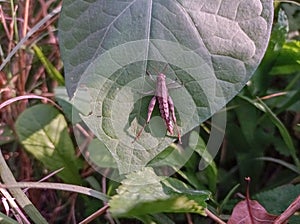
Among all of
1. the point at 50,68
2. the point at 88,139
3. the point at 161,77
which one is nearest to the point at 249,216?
the point at 161,77

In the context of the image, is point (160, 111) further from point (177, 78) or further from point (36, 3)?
point (36, 3)

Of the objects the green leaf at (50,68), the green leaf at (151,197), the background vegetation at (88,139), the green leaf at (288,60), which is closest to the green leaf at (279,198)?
the background vegetation at (88,139)

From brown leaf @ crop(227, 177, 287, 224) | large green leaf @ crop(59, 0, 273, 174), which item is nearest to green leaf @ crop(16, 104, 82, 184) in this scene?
large green leaf @ crop(59, 0, 273, 174)

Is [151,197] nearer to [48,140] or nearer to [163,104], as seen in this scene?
[163,104]

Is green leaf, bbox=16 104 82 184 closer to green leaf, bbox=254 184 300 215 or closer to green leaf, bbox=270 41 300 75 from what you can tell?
green leaf, bbox=254 184 300 215

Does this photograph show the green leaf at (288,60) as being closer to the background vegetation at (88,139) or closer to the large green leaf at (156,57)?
the background vegetation at (88,139)
